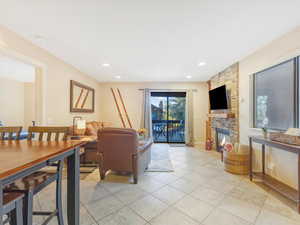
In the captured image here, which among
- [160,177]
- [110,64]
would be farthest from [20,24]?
[160,177]

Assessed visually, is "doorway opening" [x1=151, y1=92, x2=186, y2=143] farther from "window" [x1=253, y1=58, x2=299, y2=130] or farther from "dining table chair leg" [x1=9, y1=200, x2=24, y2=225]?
"dining table chair leg" [x1=9, y1=200, x2=24, y2=225]

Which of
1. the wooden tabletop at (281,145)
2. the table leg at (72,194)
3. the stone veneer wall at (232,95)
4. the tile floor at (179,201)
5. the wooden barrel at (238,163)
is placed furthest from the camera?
the stone veneer wall at (232,95)

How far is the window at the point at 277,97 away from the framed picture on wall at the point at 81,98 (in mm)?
4498

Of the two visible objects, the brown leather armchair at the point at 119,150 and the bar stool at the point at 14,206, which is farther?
the brown leather armchair at the point at 119,150

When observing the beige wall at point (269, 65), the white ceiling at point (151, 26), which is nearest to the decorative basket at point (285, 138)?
the beige wall at point (269, 65)

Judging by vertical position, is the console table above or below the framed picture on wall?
below

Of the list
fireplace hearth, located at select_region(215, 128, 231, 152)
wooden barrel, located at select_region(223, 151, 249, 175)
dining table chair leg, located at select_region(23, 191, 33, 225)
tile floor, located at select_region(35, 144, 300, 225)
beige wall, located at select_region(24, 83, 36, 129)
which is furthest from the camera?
beige wall, located at select_region(24, 83, 36, 129)

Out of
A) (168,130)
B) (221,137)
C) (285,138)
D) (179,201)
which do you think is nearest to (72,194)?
(179,201)

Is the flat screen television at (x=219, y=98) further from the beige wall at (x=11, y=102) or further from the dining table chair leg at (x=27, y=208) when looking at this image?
the beige wall at (x=11, y=102)

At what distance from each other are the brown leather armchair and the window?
256 centimetres

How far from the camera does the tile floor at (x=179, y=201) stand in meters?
1.71

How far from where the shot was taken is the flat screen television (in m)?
3.97

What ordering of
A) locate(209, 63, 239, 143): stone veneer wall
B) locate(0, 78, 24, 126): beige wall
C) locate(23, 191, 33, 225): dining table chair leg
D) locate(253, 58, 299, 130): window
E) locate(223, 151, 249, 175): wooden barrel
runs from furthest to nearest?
1. locate(0, 78, 24, 126): beige wall
2. locate(209, 63, 239, 143): stone veneer wall
3. locate(223, 151, 249, 175): wooden barrel
4. locate(253, 58, 299, 130): window
5. locate(23, 191, 33, 225): dining table chair leg

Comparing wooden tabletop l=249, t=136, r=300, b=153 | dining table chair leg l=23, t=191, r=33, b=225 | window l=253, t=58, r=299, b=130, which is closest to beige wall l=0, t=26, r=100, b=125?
dining table chair leg l=23, t=191, r=33, b=225
